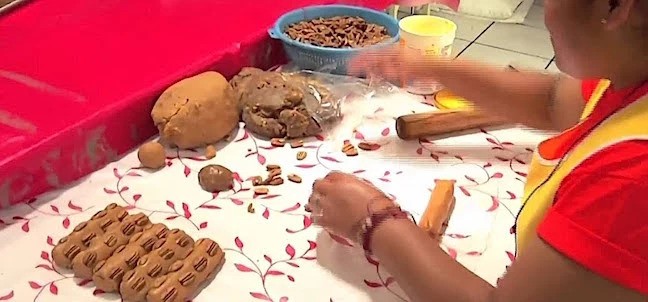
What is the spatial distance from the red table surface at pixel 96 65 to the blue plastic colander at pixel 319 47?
4 centimetres

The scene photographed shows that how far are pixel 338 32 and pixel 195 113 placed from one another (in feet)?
0.95

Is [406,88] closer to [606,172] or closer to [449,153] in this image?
[449,153]

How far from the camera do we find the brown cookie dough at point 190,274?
0.73 metres

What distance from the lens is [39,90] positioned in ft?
3.30

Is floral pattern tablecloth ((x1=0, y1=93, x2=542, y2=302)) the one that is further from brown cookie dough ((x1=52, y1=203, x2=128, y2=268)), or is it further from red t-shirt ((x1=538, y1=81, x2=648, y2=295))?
red t-shirt ((x1=538, y1=81, x2=648, y2=295))

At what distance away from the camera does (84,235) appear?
78cm

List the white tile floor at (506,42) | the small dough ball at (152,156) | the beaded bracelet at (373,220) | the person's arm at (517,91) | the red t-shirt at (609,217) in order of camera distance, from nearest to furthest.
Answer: the red t-shirt at (609,217)
the beaded bracelet at (373,220)
the person's arm at (517,91)
the small dough ball at (152,156)
the white tile floor at (506,42)

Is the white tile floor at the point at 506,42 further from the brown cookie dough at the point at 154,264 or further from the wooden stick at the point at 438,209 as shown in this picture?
the brown cookie dough at the point at 154,264

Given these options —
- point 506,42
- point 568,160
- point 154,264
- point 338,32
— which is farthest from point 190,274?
point 506,42

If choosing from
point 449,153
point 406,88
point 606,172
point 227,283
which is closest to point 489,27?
point 406,88

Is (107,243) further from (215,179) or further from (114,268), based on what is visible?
(215,179)

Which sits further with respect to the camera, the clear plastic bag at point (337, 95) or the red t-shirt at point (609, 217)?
the clear plastic bag at point (337, 95)

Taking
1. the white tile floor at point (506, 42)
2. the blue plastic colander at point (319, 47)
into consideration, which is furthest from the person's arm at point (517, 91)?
the white tile floor at point (506, 42)

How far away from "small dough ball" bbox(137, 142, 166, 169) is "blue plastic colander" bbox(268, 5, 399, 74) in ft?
0.90
